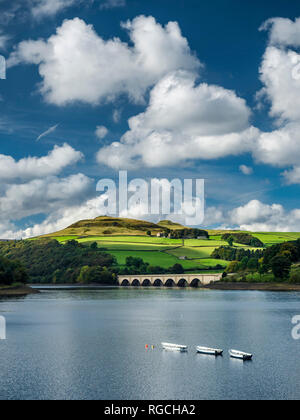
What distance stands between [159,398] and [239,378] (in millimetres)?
11062

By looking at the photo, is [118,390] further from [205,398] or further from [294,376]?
[294,376]

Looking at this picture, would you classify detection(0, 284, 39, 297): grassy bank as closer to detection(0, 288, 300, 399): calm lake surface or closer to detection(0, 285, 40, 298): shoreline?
detection(0, 285, 40, 298): shoreline

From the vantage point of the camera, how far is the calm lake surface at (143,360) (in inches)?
1779

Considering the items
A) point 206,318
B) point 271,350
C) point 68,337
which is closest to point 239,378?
point 271,350

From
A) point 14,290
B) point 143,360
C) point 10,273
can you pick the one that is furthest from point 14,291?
point 143,360

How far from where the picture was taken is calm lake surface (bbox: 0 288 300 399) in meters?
45.2

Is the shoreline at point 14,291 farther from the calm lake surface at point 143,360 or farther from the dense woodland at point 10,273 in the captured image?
the calm lake surface at point 143,360

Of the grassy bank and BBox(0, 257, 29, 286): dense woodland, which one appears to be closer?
BBox(0, 257, 29, 286): dense woodland

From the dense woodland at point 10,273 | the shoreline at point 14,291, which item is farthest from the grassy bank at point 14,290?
the dense woodland at point 10,273

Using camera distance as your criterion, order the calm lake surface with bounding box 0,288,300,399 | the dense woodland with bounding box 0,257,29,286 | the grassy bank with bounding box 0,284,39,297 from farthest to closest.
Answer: the grassy bank with bounding box 0,284,39,297, the dense woodland with bounding box 0,257,29,286, the calm lake surface with bounding box 0,288,300,399

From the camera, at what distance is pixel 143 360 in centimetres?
5850

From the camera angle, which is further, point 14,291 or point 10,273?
point 14,291

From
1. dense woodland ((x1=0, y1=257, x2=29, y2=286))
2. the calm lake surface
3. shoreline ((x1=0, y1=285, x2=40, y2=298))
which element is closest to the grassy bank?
shoreline ((x1=0, y1=285, x2=40, y2=298))

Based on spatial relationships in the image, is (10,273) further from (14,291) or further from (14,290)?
(14,291)
